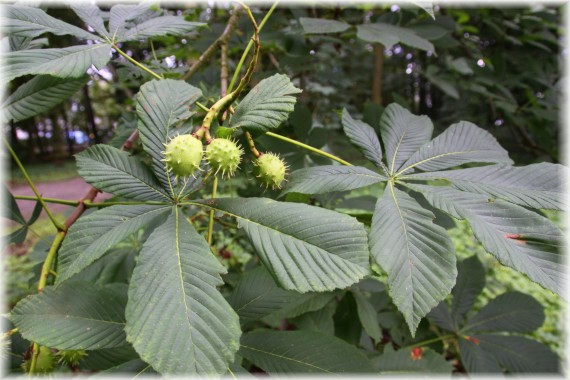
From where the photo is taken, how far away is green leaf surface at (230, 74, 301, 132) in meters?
0.82

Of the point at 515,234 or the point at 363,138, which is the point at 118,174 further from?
the point at 515,234

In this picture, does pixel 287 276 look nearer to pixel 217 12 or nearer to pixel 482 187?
pixel 482 187

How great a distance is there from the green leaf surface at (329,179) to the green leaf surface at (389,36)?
73cm

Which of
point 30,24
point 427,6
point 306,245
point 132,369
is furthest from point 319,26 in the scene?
point 132,369

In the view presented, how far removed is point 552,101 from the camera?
2289 millimetres

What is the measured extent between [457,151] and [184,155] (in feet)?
2.57

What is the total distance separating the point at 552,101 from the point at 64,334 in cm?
272

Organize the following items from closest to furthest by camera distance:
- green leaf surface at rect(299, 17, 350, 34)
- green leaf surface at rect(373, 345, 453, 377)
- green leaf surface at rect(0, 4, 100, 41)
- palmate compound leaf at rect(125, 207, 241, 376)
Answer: palmate compound leaf at rect(125, 207, 241, 376) → green leaf surface at rect(0, 4, 100, 41) → green leaf surface at rect(373, 345, 453, 377) → green leaf surface at rect(299, 17, 350, 34)

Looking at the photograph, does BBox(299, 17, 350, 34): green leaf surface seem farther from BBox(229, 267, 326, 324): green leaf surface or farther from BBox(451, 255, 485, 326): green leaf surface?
BBox(451, 255, 485, 326): green leaf surface

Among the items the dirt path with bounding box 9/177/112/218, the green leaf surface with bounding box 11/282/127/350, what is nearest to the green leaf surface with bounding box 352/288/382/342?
the green leaf surface with bounding box 11/282/127/350

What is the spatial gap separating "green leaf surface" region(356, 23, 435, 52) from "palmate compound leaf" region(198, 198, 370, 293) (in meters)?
0.99

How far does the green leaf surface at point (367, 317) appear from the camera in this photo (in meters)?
1.36

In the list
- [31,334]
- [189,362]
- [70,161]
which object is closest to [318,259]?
[189,362]

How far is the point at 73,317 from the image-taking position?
2.82 ft
